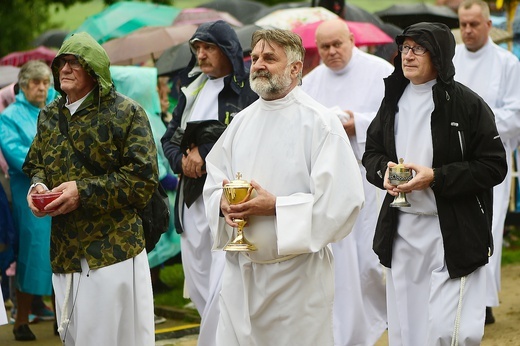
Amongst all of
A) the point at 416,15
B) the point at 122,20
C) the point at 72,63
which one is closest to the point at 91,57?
the point at 72,63

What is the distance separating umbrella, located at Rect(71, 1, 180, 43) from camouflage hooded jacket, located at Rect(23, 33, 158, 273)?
11.0m

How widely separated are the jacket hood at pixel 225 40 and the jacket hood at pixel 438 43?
1.79 m

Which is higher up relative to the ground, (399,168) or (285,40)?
(285,40)

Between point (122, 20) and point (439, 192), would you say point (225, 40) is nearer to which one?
point (439, 192)

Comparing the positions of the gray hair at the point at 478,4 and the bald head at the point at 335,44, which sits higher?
the gray hair at the point at 478,4

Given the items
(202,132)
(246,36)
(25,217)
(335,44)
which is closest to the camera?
(202,132)

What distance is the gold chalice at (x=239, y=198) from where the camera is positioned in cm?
618

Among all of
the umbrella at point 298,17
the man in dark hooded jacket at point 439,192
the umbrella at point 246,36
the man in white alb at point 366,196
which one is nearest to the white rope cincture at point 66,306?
the man in dark hooded jacket at point 439,192

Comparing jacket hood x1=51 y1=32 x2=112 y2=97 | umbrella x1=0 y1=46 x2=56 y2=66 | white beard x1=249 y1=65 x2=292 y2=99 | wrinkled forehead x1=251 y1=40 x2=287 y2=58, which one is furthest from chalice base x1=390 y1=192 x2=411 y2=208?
umbrella x1=0 y1=46 x2=56 y2=66

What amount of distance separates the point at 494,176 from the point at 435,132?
43cm

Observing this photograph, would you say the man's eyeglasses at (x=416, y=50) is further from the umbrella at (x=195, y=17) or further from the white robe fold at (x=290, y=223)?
the umbrella at (x=195, y=17)

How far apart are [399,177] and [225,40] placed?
7.03 feet

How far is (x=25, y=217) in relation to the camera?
9859mm

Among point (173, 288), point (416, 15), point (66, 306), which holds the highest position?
point (66, 306)
